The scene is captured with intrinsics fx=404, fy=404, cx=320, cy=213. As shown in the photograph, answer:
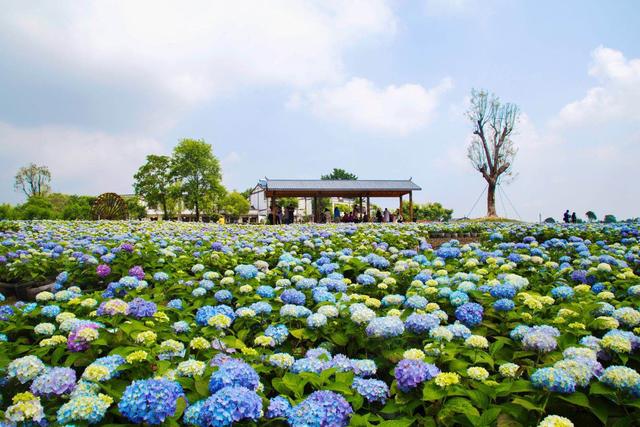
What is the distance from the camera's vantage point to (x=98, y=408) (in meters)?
1.34

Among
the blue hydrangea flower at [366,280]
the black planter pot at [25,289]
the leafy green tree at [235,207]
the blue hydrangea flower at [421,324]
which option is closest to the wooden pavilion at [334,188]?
the black planter pot at [25,289]

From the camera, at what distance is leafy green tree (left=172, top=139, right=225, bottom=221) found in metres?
41.9

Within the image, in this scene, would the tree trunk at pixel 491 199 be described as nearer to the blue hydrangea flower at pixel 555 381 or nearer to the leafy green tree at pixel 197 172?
the leafy green tree at pixel 197 172

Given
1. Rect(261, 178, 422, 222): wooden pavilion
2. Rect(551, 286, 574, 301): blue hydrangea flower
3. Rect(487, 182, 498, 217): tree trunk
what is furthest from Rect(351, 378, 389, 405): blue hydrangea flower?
Rect(487, 182, 498, 217): tree trunk

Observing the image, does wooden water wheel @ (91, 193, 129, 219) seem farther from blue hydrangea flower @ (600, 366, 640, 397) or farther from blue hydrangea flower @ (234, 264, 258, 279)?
blue hydrangea flower @ (600, 366, 640, 397)

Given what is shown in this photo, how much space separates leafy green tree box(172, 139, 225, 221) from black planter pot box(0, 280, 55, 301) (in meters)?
37.5

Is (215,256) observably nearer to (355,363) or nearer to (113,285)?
(113,285)

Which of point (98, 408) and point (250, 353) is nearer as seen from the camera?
point (98, 408)

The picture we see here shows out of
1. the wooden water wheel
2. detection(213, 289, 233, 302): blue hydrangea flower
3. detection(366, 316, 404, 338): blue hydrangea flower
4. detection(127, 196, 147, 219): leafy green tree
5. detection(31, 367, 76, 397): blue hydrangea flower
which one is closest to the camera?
detection(31, 367, 76, 397): blue hydrangea flower

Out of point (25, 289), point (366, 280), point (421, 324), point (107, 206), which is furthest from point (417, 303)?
point (107, 206)

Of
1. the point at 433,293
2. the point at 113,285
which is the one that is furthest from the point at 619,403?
the point at 113,285

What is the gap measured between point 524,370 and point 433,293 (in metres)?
0.87

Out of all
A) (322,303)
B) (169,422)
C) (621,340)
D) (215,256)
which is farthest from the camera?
(215,256)

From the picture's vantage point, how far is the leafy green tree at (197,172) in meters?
41.9
